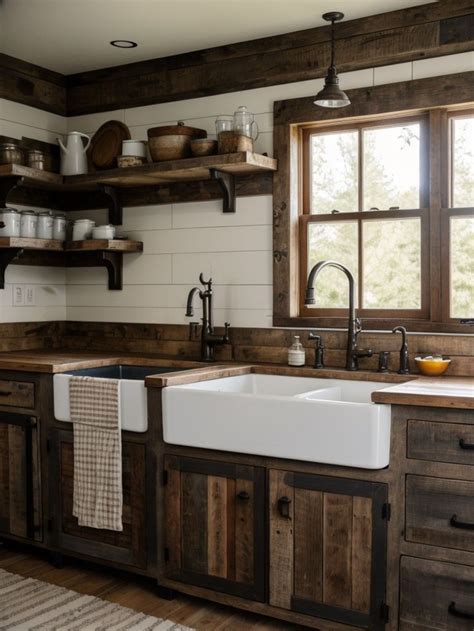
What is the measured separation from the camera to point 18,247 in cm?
377

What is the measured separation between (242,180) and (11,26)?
4.39 feet

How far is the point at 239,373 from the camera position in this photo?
344cm

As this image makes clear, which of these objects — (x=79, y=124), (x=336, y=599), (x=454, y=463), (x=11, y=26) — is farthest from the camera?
(x=79, y=124)

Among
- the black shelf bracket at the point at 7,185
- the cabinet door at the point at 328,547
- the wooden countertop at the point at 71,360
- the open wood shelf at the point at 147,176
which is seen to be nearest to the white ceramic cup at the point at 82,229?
the open wood shelf at the point at 147,176

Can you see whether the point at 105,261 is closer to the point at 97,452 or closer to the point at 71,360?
the point at 71,360

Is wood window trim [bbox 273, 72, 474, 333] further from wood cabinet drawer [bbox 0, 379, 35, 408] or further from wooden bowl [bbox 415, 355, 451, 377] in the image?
wood cabinet drawer [bbox 0, 379, 35, 408]

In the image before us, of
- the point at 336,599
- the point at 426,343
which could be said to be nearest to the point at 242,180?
the point at 426,343

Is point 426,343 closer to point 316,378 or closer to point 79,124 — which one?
point 316,378

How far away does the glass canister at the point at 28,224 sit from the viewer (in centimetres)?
388

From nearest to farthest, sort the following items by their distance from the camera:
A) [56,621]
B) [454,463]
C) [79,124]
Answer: [454,463]
[56,621]
[79,124]

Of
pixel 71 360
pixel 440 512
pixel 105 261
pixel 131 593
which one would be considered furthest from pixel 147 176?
pixel 440 512

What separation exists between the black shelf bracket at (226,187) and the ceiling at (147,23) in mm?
684

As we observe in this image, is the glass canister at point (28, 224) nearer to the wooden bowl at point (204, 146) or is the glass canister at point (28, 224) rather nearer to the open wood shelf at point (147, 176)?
the open wood shelf at point (147, 176)

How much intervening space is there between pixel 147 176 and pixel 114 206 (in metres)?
Result: 0.49
